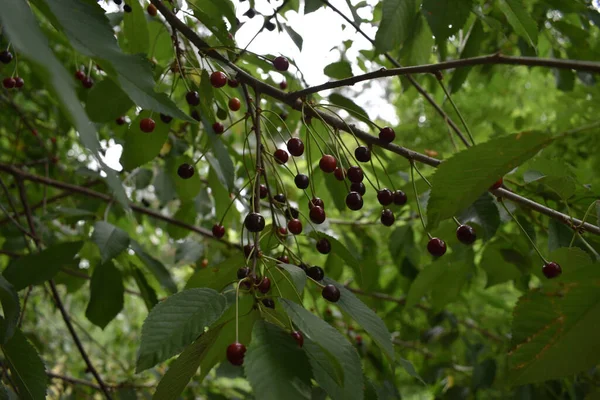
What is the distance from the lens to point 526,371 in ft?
2.00

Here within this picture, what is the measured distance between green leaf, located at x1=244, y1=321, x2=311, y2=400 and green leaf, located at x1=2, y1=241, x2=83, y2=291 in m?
0.88

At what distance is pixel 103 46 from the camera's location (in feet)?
2.06

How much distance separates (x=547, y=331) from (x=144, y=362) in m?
0.52

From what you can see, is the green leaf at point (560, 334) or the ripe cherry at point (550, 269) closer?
the green leaf at point (560, 334)

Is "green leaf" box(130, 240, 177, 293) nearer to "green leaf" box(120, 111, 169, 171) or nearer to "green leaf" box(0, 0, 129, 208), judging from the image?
"green leaf" box(120, 111, 169, 171)

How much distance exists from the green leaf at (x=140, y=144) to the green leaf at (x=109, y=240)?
19 cm

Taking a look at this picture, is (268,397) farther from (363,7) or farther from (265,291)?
(363,7)

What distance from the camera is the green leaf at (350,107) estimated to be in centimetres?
117

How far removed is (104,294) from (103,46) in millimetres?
991

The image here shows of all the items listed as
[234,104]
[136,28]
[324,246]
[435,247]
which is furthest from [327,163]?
[136,28]

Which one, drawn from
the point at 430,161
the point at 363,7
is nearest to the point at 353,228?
the point at 363,7

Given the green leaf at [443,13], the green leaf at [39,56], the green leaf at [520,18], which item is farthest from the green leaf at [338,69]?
the green leaf at [39,56]

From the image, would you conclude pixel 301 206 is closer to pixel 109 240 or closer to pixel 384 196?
pixel 109 240

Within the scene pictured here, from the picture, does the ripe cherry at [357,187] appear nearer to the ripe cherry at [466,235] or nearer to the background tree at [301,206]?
the background tree at [301,206]
